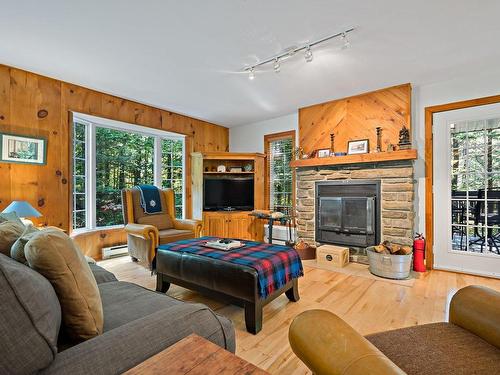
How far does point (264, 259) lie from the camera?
Answer: 2168mm

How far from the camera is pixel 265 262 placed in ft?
6.96

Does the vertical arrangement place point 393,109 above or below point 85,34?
below

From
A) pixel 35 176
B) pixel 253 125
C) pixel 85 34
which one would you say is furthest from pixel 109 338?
pixel 253 125

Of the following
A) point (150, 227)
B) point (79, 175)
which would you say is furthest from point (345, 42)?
point (79, 175)

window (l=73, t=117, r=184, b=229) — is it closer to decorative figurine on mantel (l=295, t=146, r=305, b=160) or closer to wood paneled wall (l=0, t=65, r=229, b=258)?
wood paneled wall (l=0, t=65, r=229, b=258)

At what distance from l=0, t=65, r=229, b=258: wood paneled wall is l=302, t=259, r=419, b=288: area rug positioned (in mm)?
3383

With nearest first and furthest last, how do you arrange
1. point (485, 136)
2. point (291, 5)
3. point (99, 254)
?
point (291, 5), point (485, 136), point (99, 254)

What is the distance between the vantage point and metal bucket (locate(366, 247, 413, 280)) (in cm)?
305

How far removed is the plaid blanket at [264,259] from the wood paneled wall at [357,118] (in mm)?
2231

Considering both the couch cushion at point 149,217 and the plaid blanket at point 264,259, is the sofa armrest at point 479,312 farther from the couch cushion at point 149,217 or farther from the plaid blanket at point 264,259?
the couch cushion at point 149,217

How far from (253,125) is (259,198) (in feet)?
5.00

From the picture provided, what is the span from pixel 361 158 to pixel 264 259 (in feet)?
7.30

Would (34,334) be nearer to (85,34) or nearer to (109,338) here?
(109,338)

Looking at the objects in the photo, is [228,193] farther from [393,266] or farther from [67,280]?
[67,280]
